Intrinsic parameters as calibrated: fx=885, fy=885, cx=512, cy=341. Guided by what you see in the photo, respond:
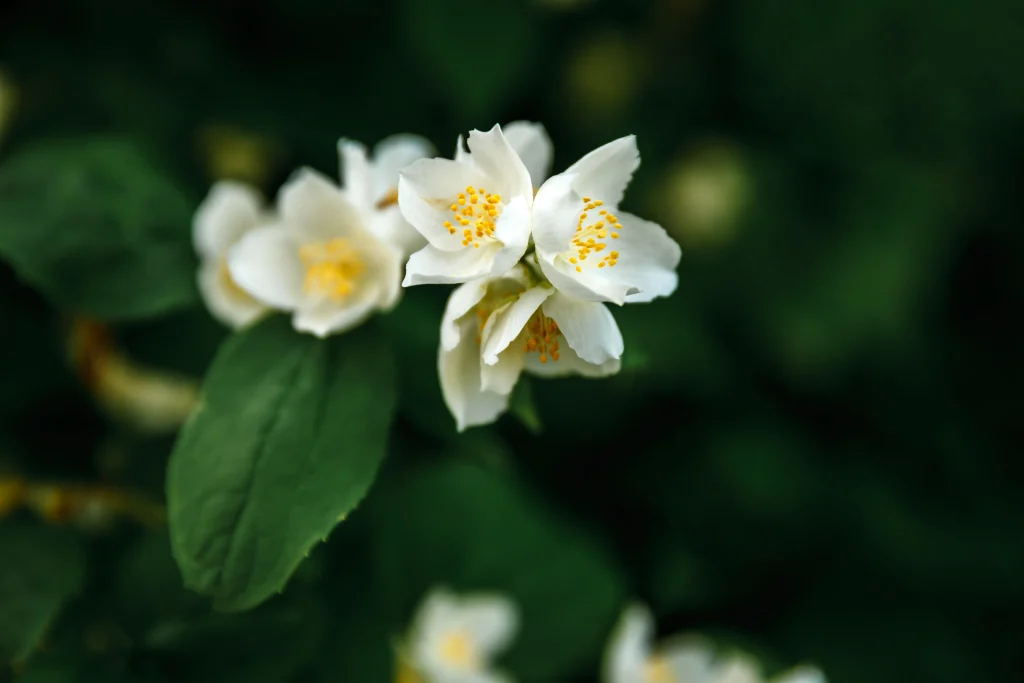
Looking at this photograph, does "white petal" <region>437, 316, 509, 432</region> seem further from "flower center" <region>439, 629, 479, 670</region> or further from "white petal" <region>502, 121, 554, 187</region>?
"flower center" <region>439, 629, 479, 670</region>

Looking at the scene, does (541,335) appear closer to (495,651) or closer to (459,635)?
(459,635)

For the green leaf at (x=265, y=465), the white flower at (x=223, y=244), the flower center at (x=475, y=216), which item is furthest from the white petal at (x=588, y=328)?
the white flower at (x=223, y=244)

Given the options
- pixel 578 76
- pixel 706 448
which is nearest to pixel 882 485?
pixel 706 448

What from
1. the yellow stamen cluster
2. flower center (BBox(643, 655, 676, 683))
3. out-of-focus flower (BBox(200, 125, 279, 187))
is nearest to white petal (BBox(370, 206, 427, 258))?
the yellow stamen cluster

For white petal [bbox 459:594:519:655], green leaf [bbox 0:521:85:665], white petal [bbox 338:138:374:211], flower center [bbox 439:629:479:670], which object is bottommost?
white petal [bbox 459:594:519:655]

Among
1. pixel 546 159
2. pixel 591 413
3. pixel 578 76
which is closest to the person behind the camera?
pixel 546 159

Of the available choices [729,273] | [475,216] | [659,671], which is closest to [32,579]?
[475,216]

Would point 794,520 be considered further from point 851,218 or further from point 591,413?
point 851,218
